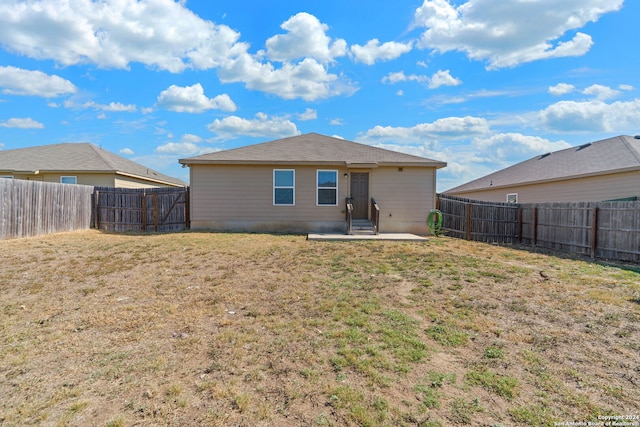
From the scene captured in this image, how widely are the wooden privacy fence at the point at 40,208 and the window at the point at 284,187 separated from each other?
24.3ft

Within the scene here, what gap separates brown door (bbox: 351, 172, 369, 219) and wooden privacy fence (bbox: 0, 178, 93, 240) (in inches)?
408

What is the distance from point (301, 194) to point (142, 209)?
649 cm

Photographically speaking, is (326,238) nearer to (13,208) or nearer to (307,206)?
(307,206)

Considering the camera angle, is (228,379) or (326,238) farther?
(326,238)

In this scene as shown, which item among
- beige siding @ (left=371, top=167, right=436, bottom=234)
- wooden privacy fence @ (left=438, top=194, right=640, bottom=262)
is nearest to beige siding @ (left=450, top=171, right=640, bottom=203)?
wooden privacy fence @ (left=438, top=194, right=640, bottom=262)

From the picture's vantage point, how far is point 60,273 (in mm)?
6285

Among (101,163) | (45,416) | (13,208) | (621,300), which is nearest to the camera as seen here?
(45,416)

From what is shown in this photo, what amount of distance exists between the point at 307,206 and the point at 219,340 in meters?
8.90

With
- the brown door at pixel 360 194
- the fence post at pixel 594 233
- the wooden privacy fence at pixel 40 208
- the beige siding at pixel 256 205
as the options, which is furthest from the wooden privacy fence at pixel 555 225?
the wooden privacy fence at pixel 40 208

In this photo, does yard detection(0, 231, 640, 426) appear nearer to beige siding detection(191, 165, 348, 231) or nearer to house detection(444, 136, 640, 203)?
beige siding detection(191, 165, 348, 231)

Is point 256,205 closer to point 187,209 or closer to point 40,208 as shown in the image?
point 187,209

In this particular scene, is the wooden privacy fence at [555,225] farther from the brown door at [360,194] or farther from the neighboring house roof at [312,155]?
the brown door at [360,194]

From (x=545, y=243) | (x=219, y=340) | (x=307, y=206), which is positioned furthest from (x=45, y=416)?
(x=545, y=243)

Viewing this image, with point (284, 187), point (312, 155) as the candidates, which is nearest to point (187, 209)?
point (284, 187)
